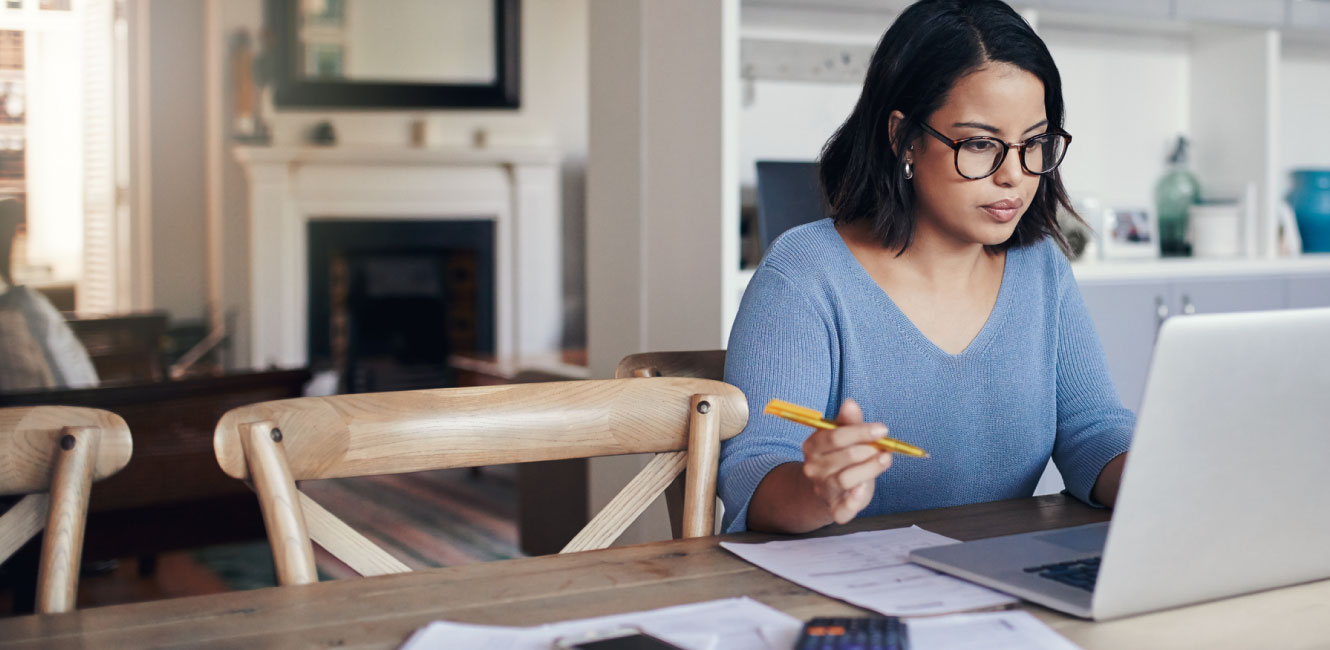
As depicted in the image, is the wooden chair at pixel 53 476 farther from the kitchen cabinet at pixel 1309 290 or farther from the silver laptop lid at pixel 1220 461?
the kitchen cabinet at pixel 1309 290

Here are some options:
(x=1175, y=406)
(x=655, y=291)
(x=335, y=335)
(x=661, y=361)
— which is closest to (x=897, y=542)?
(x=1175, y=406)

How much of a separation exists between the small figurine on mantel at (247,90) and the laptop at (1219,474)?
229 inches

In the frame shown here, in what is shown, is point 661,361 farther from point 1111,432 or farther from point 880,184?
point 1111,432

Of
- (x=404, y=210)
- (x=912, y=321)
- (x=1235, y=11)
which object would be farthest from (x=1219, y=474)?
(x=404, y=210)

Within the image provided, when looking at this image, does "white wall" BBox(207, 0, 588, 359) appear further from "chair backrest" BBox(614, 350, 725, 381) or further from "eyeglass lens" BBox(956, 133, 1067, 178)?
"eyeglass lens" BBox(956, 133, 1067, 178)

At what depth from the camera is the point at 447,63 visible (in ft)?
21.1

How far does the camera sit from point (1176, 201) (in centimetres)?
368

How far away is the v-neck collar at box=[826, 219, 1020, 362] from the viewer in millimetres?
1328

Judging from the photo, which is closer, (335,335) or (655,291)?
(655,291)

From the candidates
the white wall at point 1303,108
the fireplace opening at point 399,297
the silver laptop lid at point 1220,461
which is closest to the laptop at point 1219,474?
the silver laptop lid at point 1220,461

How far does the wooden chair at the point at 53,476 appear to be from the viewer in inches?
35.4

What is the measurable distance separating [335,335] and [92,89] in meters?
1.77

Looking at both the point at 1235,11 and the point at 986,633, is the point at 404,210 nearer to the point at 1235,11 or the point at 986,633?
the point at 1235,11

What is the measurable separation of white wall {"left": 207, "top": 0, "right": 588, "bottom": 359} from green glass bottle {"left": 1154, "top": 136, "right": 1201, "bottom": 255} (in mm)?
3717
